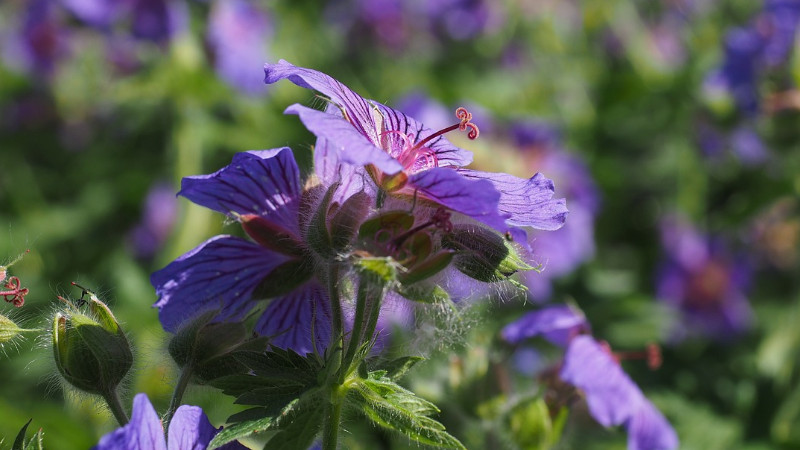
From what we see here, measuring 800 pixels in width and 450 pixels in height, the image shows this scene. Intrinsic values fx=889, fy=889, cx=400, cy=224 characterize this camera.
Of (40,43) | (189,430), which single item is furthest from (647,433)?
(40,43)

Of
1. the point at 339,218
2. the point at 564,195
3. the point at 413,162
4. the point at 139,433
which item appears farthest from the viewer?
the point at 564,195

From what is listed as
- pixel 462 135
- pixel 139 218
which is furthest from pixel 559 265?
pixel 139 218

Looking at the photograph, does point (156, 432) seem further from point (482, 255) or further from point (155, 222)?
point (155, 222)

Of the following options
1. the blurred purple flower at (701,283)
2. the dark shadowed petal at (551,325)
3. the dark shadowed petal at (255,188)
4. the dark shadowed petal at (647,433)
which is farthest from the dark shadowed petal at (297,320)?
the blurred purple flower at (701,283)

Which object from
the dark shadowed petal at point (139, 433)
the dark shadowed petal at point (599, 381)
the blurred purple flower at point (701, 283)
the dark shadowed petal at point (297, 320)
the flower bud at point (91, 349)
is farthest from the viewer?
the blurred purple flower at point (701, 283)

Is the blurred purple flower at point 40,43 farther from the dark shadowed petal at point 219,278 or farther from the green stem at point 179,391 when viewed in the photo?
the green stem at point 179,391

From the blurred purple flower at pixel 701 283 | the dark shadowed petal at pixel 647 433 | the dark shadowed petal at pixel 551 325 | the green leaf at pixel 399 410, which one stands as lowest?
the blurred purple flower at pixel 701 283

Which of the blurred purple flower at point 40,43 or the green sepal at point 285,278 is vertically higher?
the green sepal at point 285,278
